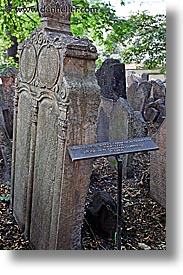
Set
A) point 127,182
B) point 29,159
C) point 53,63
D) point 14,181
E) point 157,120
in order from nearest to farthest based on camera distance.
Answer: point 53,63, point 29,159, point 14,181, point 127,182, point 157,120

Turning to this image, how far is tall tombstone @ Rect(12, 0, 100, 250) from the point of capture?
215 cm

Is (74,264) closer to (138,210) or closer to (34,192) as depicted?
(34,192)

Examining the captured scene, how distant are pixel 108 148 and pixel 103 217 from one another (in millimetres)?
793

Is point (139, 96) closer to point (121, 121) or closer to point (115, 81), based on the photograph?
point (115, 81)

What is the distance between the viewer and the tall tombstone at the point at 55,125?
2.15m

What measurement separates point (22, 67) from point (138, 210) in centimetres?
167

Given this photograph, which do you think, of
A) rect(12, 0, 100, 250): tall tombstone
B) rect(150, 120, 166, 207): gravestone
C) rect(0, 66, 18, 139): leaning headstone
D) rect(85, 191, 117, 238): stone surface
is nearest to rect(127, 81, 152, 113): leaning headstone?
rect(0, 66, 18, 139): leaning headstone

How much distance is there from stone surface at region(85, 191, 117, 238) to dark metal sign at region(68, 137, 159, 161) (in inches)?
28.5

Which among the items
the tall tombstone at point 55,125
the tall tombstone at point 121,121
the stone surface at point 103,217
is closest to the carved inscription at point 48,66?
the tall tombstone at point 55,125

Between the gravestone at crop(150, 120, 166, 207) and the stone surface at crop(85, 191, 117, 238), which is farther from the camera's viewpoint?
the gravestone at crop(150, 120, 166, 207)

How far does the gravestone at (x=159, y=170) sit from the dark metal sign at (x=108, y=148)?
3.35 ft

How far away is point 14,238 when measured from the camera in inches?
110

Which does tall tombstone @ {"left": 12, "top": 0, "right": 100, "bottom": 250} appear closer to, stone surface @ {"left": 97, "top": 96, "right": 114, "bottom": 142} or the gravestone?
the gravestone

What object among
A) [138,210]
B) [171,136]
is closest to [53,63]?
[171,136]
